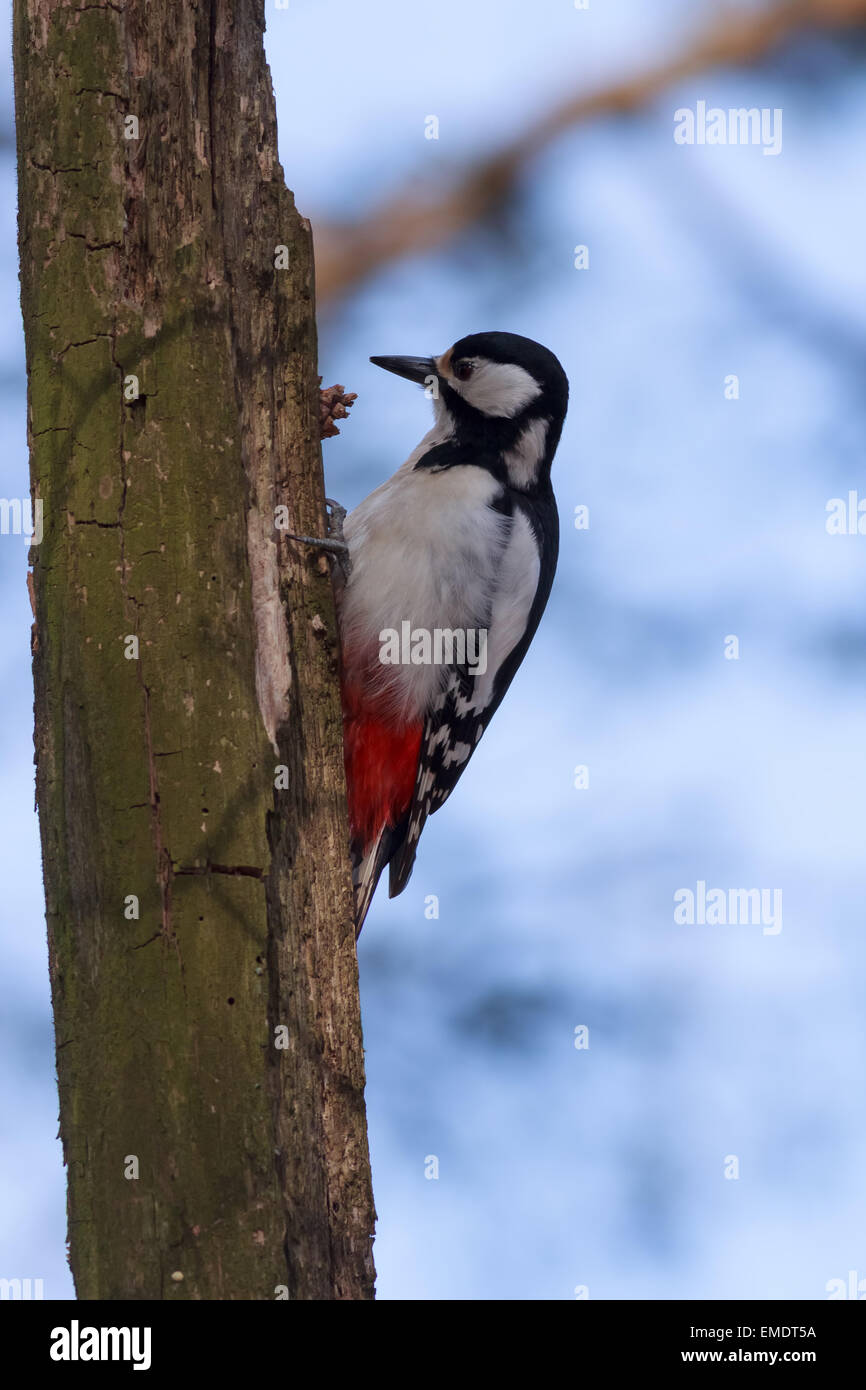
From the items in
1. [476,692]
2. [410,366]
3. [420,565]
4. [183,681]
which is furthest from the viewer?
[410,366]

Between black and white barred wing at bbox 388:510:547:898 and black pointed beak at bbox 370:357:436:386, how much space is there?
2.17 ft

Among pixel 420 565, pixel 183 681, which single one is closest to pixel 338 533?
pixel 420 565

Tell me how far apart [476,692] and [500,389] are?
86 cm

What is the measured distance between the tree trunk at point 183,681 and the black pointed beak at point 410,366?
4.75 feet

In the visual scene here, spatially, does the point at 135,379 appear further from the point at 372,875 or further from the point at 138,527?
the point at 372,875

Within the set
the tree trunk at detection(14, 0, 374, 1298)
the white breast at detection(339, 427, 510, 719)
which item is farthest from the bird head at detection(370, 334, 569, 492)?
the tree trunk at detection(14, 0, 374, 1298)

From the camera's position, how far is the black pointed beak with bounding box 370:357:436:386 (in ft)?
13.7

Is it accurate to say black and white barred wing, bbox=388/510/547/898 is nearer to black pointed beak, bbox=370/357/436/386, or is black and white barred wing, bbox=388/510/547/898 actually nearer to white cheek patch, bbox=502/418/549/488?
white cheek patch, bbox=502/418/549/488

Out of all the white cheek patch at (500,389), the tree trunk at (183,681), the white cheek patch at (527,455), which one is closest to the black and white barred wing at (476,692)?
the white cheek patch at (527,455)

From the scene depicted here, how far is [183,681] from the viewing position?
7.89ft

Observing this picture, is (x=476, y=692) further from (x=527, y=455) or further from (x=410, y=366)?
(x=410, y=366)

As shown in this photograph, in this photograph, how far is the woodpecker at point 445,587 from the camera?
3459mm

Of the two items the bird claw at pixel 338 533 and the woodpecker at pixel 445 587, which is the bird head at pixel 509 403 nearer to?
the woodpecker at pixel 445 587
